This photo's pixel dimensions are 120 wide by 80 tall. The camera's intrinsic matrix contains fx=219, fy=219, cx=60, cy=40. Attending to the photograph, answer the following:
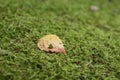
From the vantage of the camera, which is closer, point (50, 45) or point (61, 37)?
point (50, 45)

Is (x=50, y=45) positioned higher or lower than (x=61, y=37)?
lower

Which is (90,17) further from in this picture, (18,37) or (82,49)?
(18,37)

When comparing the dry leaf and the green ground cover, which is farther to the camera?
the dry leaf

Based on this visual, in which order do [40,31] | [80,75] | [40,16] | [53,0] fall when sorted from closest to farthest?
1. [80,75]
2. [40,31]
3. [40,16]
4. [53,0]

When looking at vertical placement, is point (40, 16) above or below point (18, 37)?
above

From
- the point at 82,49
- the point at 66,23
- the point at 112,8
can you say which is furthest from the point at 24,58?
the point at 112,8
